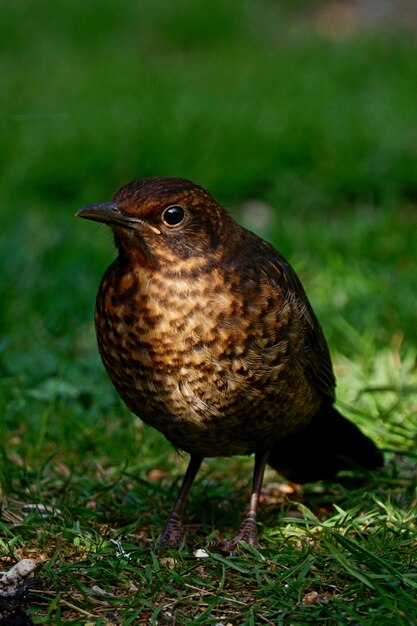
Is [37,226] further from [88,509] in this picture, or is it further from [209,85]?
[209,85]

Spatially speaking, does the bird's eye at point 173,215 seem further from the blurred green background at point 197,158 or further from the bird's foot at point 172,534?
the blurred green background at point 197,158

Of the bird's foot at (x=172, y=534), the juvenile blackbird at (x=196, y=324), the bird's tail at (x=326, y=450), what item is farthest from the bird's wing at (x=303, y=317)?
the bird's foot at (x=172, y=534)

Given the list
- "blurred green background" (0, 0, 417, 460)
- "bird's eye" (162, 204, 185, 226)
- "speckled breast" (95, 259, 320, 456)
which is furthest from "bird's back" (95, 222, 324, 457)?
"blurred green background" (0, 0, 417, 460)

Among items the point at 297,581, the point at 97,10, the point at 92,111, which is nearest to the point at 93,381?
the point at 297,581

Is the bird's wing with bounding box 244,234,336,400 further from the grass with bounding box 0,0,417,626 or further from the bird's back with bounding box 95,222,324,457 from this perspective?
the grass with bounding box 0,0,417,626

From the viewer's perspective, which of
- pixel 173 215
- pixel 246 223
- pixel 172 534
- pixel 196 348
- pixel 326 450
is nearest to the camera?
pixel 196 348

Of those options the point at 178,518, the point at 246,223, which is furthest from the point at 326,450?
the point at 246,223

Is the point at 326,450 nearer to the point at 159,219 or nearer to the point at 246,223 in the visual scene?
the point at 159,219
